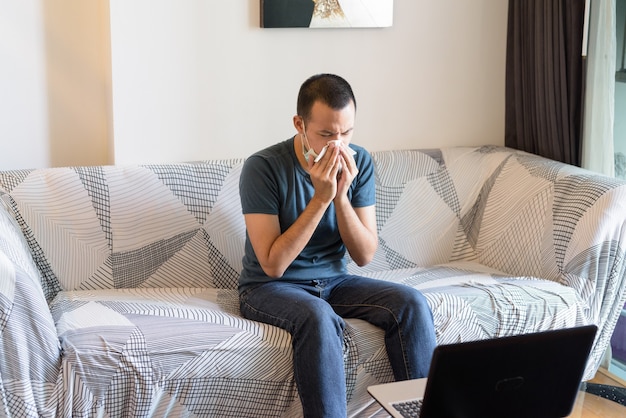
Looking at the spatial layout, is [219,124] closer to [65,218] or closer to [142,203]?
[142,203]

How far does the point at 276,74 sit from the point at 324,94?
79cm

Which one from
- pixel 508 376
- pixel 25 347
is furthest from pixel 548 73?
pixel 25 347

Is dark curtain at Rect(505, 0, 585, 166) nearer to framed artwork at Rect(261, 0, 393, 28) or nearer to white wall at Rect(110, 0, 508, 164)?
white wall at Rect(110, 0, 508, 164)

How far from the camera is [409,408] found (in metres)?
1.71

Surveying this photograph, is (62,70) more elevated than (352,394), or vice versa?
(62,70)

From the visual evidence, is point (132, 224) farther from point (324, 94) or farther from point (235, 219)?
point (324, 94)

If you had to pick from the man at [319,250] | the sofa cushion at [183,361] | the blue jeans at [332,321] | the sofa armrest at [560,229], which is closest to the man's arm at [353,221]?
the man at [319,250]

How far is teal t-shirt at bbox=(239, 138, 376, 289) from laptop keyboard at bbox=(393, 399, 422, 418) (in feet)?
2.79

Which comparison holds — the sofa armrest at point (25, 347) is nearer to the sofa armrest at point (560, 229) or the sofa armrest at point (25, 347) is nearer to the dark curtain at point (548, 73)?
the sofa armrest at point (560, 229)

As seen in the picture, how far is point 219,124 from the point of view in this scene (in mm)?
3082

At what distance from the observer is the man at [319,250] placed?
7.50 feet

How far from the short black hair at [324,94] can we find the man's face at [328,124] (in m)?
0.01

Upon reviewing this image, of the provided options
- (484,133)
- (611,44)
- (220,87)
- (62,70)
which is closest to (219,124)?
(220,87)

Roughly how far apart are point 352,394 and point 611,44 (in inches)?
63.9
